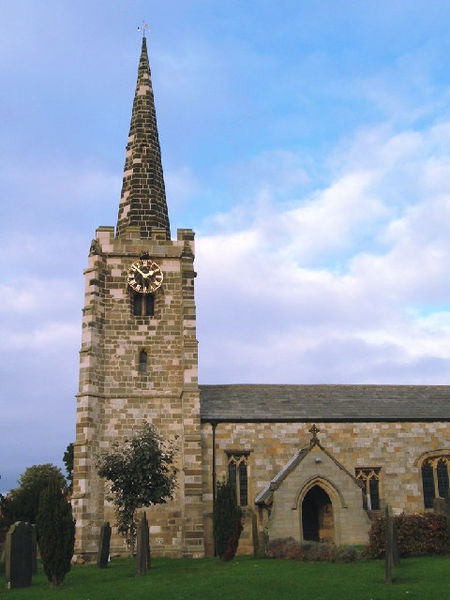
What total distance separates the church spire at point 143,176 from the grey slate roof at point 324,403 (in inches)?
361

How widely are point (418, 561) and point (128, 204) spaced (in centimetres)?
2202

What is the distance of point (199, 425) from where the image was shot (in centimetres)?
2878

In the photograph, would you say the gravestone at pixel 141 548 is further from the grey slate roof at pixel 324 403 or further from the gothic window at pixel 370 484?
the gothic window at pixel 370 484

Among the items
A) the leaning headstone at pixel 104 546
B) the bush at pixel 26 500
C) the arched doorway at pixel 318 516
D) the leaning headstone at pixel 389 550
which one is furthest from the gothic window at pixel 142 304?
the leaning headstone at pixel 389 550

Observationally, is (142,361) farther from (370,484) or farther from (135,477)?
(370,484)

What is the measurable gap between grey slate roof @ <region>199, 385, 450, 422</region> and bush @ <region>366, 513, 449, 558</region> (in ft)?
29.3

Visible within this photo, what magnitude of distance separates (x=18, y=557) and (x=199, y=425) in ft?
35.7

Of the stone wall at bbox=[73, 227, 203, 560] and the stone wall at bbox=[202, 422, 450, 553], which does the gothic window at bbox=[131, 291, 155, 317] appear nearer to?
the stone wall at bbox=[73, 227, 203, 560]

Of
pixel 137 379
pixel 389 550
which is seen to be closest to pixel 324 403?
pixel 137 379

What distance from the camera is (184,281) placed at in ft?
104

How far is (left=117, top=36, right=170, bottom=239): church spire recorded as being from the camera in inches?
1312

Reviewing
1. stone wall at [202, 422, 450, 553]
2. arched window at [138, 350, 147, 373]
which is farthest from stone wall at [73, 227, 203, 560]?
stone wall at [202, 422, 450, 553]

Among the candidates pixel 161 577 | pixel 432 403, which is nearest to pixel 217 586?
pixel 161 577

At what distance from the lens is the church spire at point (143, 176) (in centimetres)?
3331
